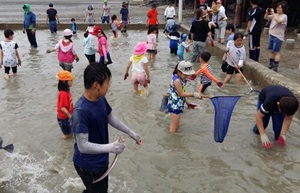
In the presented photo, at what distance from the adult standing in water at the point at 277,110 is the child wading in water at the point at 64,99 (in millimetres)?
2786

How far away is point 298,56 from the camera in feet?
34.5

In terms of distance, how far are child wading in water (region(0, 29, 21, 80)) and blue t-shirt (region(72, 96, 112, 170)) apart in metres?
6.10

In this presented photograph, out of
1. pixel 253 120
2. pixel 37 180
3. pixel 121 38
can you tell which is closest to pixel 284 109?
pixel 253 120

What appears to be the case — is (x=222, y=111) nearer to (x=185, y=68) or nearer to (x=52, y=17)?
(x=185, y=68)

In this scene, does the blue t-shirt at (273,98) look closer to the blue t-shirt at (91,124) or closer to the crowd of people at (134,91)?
the crowd of people at (134,91)

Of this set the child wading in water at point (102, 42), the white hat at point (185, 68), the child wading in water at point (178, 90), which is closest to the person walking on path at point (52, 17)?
the child wading in water at point (102, 42)

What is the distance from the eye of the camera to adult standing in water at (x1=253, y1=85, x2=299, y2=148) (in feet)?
15.2

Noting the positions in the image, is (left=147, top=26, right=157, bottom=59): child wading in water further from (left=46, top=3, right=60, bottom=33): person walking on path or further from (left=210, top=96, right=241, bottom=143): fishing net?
(left=46, top=3, right=60, bottom=33): person walking on path

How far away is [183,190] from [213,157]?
0.96 m

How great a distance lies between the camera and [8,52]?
8.50m

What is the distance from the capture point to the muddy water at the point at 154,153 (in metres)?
4.28

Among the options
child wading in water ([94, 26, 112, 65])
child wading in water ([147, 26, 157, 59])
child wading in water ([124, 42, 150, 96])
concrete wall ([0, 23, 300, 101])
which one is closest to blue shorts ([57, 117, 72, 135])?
child wading in water ([124, 42, 150, 96])

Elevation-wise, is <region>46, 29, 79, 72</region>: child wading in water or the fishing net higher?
<region>46, 29, 79, 72</region>: child wading in water

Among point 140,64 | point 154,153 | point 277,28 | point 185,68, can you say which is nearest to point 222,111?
point 185,68
